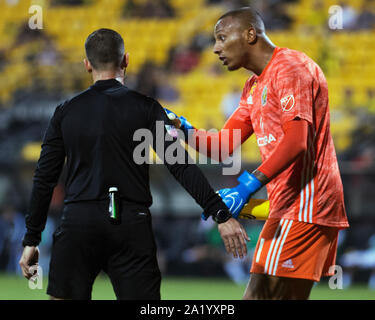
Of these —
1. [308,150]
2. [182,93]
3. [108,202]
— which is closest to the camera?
[108,202]

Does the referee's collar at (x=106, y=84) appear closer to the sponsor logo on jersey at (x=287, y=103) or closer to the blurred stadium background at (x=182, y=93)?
the sponsor logo on jersey at (x=287, y=103)

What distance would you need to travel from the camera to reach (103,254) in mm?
3752

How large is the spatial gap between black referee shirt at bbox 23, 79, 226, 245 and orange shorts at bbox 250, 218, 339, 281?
1.94 ft

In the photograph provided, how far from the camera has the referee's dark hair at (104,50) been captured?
3.88m

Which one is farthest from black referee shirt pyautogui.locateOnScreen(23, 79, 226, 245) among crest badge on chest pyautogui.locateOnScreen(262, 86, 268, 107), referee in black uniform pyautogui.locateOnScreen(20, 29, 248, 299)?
crest badge on chest pyautogui.locateOnScreen(262, 86, 268, 107)

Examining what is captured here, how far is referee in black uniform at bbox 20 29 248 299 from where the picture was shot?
Answer: 146 inches

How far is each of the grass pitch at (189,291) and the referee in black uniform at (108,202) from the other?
5893 mm

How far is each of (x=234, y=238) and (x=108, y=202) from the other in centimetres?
70

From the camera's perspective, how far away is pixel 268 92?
4.31 meters

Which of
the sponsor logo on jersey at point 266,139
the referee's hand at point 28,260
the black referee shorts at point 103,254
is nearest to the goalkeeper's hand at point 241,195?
the sponsor logo on jersey at point 266,139

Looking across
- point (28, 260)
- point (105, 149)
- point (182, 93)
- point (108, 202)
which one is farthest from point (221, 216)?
point (182, 93)

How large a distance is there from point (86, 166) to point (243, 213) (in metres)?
1.05

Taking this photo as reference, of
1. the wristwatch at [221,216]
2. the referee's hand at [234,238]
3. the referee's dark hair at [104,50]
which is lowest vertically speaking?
the referee's hand at [234,238]

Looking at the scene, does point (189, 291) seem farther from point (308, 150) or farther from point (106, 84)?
point (106, 84)
